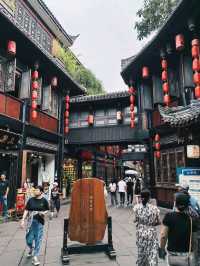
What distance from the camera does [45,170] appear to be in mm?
16750

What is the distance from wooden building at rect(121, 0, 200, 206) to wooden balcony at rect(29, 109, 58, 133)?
514cm

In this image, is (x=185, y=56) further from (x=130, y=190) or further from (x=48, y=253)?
(x=48, y=253)

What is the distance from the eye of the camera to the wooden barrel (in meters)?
6.11

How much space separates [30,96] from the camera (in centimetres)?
1389

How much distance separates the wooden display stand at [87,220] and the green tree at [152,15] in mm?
15523

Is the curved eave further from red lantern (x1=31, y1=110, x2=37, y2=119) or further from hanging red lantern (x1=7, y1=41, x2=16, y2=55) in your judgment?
hanging red lantern (x1=7, y1=41, x2=16, y2=55)

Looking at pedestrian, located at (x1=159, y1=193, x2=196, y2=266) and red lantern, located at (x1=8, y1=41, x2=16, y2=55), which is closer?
pedestrian, located at (x1=159, y1=193, x2=196, y2=266)

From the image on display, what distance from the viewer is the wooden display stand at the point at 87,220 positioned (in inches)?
240

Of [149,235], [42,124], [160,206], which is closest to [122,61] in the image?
[42,124]

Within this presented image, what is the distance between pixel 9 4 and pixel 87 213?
15053mm

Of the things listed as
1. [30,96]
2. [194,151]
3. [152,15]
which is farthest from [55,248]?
[152,15]

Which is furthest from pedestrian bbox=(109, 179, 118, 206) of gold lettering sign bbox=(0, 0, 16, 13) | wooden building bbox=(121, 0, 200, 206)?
gold lettering sign bbox=(0, 0, 16, 13)

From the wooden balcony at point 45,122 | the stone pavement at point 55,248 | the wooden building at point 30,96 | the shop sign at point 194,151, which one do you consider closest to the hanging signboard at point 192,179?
the shop sign at point 194,151

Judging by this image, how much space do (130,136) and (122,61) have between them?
17.8ft
